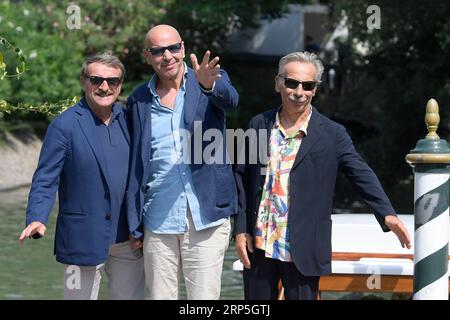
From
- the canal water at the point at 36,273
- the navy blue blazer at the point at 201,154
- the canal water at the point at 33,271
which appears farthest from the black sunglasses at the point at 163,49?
the canal water at the point at 33,271

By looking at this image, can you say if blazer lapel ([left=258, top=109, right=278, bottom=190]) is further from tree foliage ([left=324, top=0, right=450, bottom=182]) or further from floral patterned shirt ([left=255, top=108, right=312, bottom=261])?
tree foliage ([left=324, top=0, right=450, bottom=182])

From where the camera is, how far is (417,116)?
2116 centimetres

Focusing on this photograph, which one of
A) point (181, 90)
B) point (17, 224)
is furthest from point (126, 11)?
point (181, 90)

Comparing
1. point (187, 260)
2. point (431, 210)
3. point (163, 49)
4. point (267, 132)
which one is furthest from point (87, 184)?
point (431, 210)

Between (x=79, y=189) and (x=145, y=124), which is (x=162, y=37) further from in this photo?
(x=79, y=189)

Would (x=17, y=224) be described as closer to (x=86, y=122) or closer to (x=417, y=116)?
(x=417, y=116)

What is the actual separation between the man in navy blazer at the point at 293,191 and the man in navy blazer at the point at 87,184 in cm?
62

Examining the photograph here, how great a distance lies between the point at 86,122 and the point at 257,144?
0.87 metres

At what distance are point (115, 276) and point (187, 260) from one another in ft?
1.25

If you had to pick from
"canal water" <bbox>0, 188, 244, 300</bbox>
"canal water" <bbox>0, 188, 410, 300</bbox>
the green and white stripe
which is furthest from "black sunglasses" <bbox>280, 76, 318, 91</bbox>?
"canal water" <bbox>0, 188, 244, 300</bbox>

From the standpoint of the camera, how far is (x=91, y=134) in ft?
19.2

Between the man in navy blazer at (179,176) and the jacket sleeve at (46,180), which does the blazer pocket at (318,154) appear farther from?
the jacket sleeve at (46,180)

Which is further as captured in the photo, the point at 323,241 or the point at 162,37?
the point at 162,37

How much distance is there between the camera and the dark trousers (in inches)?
222
